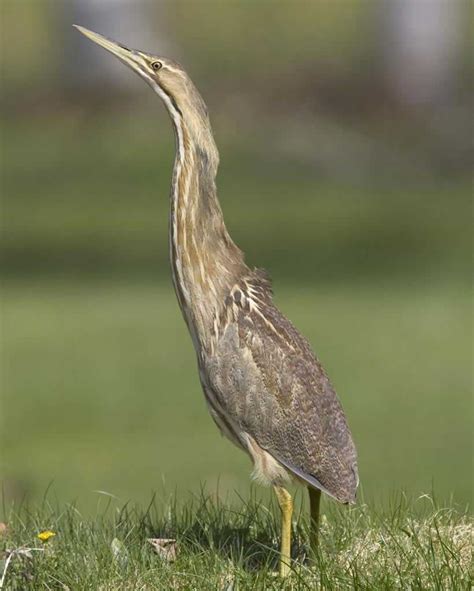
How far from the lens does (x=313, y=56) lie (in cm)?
3175

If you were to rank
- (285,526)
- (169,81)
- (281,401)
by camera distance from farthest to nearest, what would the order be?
(169,81)
(281,401)
(285,526)

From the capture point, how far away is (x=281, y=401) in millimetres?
5355

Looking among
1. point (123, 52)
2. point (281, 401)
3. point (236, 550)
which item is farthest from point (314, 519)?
point (123, 52)

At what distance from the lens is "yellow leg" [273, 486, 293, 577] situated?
5.11 metres

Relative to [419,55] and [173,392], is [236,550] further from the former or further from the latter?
[419,55]

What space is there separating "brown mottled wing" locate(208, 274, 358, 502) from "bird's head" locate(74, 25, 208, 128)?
712 mm

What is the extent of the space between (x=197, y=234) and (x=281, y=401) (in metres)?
0.65

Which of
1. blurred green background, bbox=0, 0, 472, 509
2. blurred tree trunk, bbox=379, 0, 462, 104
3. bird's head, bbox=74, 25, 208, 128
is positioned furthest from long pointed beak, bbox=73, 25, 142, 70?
blurred tree trunk, bbox=379, 0, 462, 104

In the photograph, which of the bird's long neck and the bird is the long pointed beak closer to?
the bird

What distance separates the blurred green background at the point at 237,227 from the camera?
11.7 meters

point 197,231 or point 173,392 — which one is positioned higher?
point 197,231

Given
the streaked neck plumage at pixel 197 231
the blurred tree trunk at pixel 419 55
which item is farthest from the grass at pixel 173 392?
the blurred tree trunk at pixel 419 55

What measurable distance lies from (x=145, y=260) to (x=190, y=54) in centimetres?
1008

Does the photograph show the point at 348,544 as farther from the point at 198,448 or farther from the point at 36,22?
the point at 36,22
